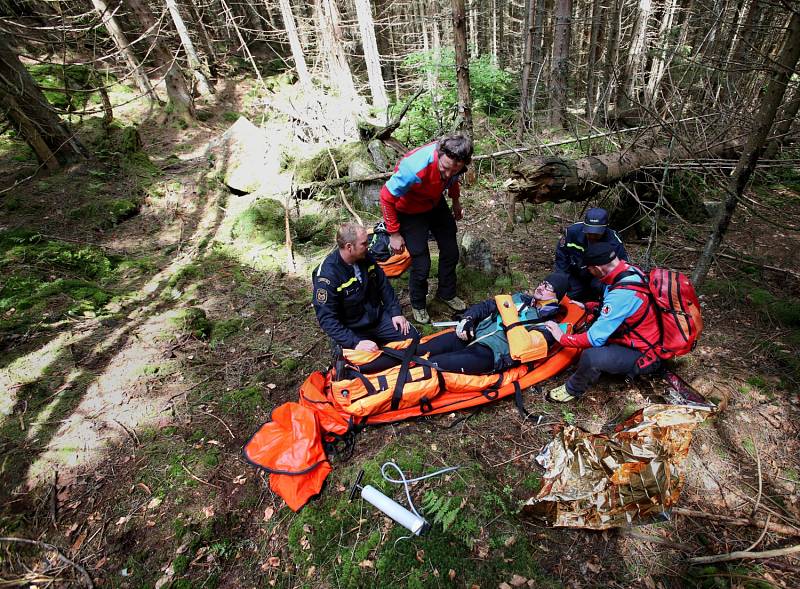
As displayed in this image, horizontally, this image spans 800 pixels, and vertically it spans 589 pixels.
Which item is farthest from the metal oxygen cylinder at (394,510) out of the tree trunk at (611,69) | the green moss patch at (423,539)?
the tree trunk at (611,69)

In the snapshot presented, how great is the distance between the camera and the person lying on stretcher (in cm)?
358

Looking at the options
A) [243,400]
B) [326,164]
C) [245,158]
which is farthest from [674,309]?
[245,158]

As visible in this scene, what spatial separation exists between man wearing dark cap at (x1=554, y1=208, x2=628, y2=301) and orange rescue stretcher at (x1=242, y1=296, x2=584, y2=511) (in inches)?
31.9

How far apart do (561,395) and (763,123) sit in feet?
9.30

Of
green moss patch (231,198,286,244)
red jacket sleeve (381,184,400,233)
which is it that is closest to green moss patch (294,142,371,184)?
green moss patch (231,198,286,244)

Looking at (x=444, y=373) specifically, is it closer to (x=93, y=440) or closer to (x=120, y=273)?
(x=93, y=440)

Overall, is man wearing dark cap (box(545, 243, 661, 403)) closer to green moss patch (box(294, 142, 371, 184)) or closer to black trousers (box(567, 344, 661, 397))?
black trousers (box(567, 344, 661, 397))

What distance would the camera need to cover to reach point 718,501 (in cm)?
252

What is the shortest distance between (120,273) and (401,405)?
535 cm

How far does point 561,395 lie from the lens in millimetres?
3400

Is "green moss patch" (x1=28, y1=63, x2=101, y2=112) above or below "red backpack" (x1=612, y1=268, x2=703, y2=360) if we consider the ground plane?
above

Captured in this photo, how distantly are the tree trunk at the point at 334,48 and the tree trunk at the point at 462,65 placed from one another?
5620 mm

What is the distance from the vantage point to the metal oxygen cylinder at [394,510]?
2.51 meters

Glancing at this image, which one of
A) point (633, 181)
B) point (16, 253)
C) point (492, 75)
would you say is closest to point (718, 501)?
point (633, 181)
